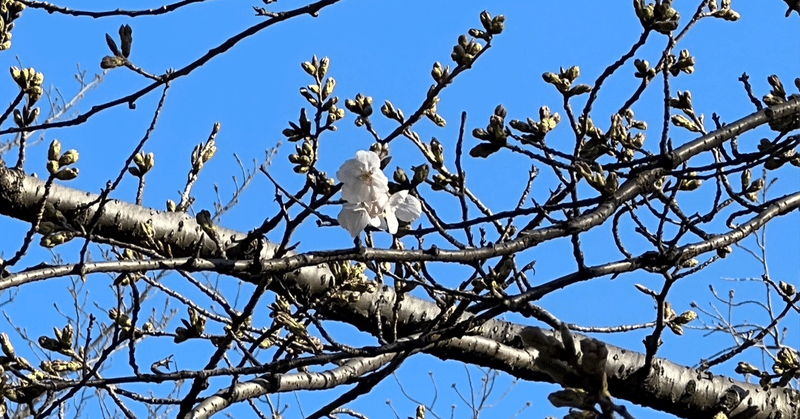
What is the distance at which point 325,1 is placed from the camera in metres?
2.25

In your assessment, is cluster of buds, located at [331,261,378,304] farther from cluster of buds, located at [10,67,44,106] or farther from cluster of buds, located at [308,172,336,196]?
cluster of buds, located at [10,67,44,106]

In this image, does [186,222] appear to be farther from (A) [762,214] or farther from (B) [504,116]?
(A) [762,214]

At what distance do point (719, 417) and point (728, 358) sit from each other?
1.60m

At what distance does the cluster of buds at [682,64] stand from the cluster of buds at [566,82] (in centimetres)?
37

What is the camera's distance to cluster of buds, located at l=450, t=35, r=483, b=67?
2098 mm

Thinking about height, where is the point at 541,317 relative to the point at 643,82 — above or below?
below

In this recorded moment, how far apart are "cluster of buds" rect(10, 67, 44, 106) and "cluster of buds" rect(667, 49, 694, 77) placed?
1.62 m

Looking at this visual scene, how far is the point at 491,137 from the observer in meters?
1.93

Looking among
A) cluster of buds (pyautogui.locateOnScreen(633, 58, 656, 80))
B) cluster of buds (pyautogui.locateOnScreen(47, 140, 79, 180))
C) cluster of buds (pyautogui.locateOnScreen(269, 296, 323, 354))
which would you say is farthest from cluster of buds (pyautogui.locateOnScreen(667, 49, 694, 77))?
cluster of buds (pyautogui.locateOnScreen(47, 140, 79, 180))

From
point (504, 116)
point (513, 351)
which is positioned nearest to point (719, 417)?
point (504, 116)

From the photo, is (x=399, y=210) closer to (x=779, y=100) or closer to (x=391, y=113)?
(x=391, y=113)

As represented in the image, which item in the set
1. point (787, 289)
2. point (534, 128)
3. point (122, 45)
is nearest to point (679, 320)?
point (787, 289)

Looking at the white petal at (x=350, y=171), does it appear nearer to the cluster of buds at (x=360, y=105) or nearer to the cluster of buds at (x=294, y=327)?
the cluster of buds at (x=360, y=105)

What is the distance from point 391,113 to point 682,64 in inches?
30.0
